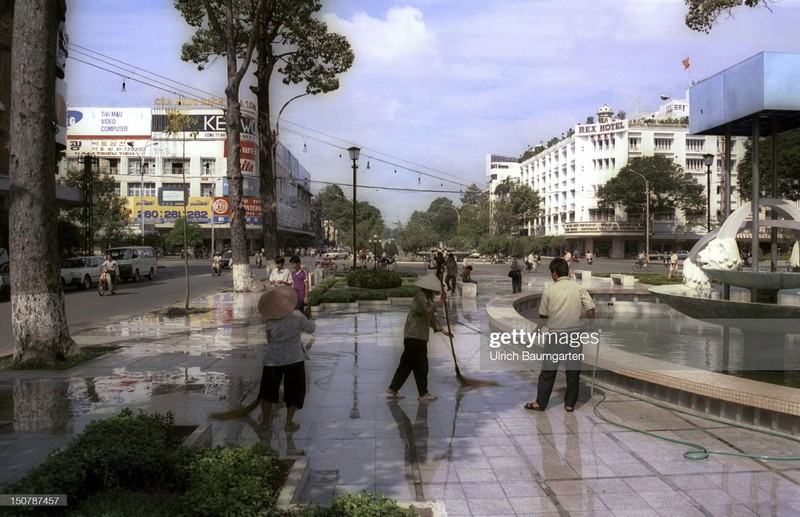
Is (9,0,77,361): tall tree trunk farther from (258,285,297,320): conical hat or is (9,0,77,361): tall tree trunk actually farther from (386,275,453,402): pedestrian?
(386,275,453,402): pedestrian

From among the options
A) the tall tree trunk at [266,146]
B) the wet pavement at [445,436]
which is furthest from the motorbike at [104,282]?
the wet pavement at [445,436]

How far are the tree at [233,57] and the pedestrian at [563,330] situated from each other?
15968 millimetres

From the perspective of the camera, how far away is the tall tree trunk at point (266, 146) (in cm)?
2427

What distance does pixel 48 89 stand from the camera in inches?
378

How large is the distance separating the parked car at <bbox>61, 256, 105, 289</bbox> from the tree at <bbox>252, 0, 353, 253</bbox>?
848 centimetres

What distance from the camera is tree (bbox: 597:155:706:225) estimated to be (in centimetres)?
6900

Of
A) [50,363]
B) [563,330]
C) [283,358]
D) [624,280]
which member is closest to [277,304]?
[283,358]

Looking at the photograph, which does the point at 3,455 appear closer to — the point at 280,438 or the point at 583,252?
the point at 280,438

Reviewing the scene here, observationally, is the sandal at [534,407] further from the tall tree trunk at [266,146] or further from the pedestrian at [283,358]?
the tall tree trunk at [266,146]

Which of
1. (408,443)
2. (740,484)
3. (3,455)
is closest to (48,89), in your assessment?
(3,455)

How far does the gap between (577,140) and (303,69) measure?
58546mm

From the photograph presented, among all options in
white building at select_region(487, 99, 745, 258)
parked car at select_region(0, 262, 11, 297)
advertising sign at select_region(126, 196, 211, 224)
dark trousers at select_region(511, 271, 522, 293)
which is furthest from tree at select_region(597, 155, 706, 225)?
parked car at select_region(0, 262, 11, 297)

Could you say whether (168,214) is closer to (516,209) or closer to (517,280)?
(516,209)

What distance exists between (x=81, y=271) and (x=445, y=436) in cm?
2513
